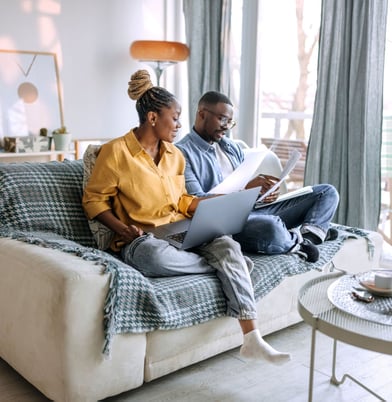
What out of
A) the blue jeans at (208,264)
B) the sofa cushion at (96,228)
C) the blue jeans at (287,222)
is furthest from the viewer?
the blue jeans at (287,222)

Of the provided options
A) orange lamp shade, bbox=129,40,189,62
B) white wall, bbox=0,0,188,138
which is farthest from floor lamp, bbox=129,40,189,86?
white wall, bbox=0,0,188,138

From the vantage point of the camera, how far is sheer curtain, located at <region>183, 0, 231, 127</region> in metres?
4.37

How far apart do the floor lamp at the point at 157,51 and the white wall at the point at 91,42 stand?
289 mm

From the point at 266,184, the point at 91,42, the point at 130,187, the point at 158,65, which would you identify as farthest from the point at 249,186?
the point at 91,42

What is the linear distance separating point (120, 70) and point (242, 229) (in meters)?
2.57

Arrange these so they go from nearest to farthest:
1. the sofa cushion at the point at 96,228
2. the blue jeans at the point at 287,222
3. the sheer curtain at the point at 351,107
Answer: the sofa cushion at the point at 96,228, the blue jeans at the point at 287,222, the sheer curtain at the point at 351,107

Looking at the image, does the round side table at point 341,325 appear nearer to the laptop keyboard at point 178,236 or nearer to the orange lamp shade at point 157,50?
the laptop keyboard at point 178,236

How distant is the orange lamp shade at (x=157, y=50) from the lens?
4.16 metres

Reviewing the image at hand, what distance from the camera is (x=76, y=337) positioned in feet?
5.55

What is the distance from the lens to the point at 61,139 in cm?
401

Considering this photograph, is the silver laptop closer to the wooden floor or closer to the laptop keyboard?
the laptop keyboard

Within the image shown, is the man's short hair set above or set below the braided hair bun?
below

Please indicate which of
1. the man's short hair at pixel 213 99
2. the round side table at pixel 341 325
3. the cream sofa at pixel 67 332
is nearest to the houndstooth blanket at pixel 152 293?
the cream sofa at pixel 67 332

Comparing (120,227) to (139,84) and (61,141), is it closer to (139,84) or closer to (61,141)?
(139,84)
